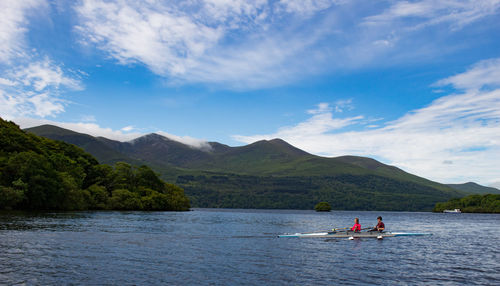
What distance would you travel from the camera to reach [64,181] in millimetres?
115938

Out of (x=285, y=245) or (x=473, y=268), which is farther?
(x=285, y=245)

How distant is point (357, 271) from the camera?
108ft

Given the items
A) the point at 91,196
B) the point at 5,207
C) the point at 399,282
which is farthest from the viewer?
the point at 91,196

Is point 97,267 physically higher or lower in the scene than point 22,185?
lower

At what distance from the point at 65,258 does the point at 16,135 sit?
128 meters

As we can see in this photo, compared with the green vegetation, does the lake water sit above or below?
below

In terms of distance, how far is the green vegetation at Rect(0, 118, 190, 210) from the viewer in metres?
103

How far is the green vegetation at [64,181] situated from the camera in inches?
4038

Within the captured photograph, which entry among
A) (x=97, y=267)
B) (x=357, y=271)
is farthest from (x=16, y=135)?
(x=357, y=271)

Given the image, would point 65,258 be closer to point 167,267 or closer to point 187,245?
point 167,267

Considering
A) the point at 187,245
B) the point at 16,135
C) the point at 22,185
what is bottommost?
the point at 187,245

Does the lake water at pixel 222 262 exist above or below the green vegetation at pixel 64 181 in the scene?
below

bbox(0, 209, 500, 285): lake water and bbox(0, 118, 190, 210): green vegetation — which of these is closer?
bbox(0, 209, 500, 285): lake water

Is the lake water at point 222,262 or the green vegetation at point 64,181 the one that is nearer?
the lake water at point 222,262
